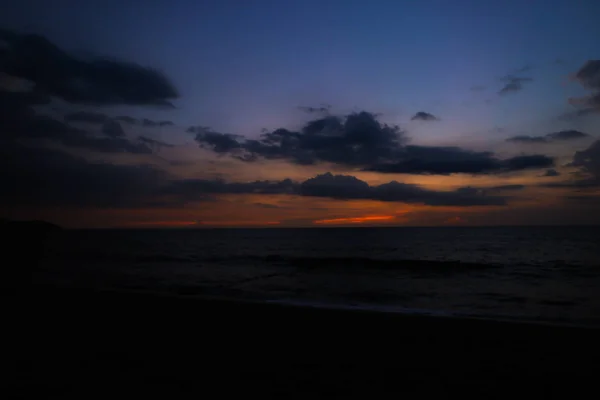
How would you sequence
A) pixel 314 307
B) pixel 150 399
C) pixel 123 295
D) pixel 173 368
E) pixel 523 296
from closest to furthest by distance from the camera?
pixel 150 399 → pixel 173 368 → pixel 314 307 → pixel 123 295 → pixel 523 296

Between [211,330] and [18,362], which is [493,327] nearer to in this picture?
[211,330]

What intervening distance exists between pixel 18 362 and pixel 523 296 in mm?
17028

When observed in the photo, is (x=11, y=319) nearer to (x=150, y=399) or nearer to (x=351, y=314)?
(x=150, y=399)

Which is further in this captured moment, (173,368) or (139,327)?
(139,327)

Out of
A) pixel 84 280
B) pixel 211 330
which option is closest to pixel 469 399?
pixel 211 330

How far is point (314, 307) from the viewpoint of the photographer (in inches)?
404

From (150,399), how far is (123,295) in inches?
355

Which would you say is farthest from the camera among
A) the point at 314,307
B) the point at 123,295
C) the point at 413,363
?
the point at 123,295

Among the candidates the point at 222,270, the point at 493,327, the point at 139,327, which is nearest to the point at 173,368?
the point at 139,327

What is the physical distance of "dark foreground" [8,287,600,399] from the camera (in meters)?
4.62

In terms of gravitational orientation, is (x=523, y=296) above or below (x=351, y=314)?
below

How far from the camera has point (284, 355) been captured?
596cm

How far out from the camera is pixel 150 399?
4.20 meters

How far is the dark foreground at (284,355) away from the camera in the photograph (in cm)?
462
